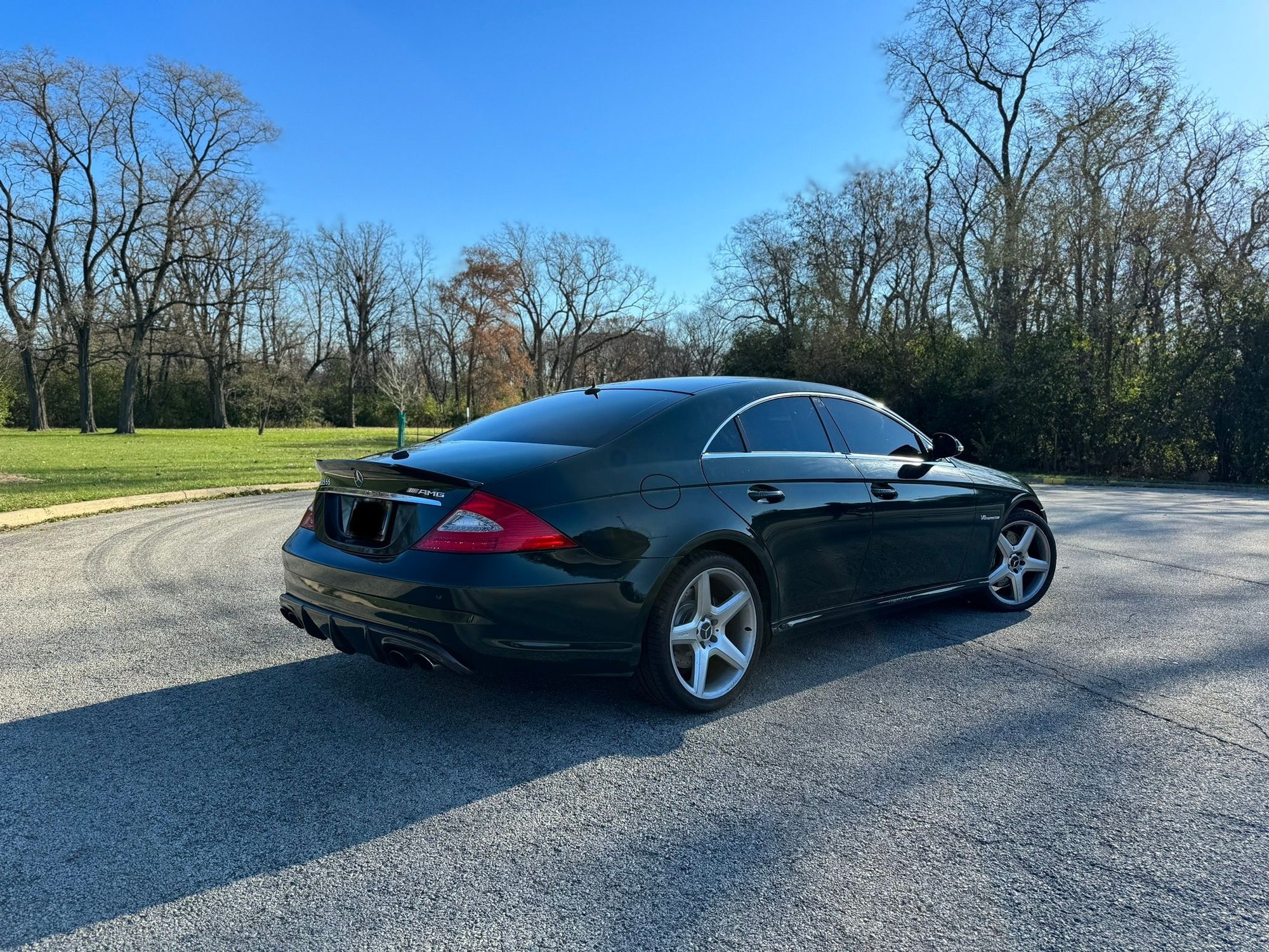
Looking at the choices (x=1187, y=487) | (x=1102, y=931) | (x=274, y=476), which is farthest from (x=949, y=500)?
(x=1187, y=487)

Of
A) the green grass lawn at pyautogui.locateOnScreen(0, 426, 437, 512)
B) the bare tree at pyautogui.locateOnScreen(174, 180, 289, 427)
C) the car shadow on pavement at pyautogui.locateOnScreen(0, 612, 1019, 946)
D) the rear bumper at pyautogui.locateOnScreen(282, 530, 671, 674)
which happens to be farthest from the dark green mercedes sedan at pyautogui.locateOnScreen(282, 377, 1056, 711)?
the bare tree at pyautogui.locateOnScreen(174, 180, 289, 427)

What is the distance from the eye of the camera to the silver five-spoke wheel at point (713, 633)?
3654 millimetres

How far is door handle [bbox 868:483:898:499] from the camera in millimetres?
4508

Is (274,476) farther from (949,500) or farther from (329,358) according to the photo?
(329,358)

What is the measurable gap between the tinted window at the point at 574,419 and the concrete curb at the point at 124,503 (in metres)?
7.61

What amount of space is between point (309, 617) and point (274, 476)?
13900mm

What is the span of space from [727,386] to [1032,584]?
3122mm

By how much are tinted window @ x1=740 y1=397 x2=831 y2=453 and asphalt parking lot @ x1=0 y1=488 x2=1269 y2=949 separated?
1202 mm

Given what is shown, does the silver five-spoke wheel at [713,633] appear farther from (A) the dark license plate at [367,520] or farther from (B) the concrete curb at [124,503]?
(B) the concrete curb at [124,503]

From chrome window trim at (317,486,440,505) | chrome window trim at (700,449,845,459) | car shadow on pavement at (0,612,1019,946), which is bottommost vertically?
car shadow on pavement at (0,612,1019,946)

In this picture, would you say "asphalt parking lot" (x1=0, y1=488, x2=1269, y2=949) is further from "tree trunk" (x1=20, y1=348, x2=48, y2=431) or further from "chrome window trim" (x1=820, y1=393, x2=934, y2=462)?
"tree trunk" (x1=20, y1=348, x2=48, y2=431)

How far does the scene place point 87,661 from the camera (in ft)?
14.3

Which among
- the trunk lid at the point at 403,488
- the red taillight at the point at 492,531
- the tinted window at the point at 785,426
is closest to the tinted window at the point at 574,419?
the trunk lid at the point at 403,488

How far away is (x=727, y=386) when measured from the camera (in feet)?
14.0
